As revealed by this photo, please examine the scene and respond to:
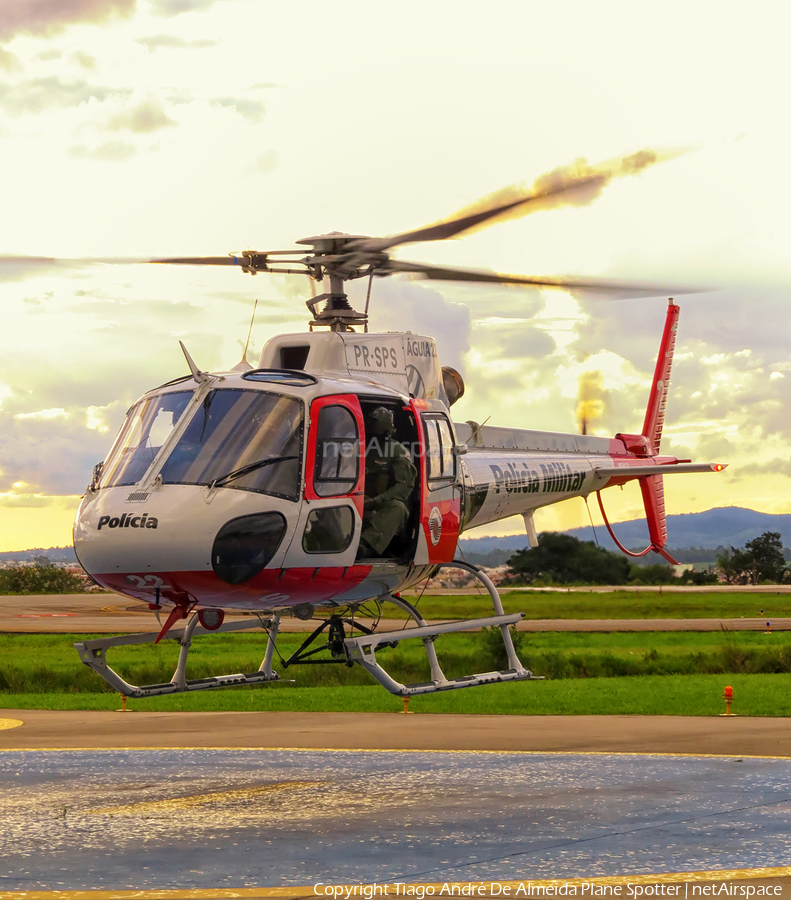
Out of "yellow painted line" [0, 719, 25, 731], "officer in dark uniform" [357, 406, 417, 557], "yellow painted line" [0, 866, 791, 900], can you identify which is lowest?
"yellow painted line" [0, 719, 25, 731]

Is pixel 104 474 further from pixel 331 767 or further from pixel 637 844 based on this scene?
pixel 331 767

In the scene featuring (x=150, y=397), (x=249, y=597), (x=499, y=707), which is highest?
(x=150, y=397)

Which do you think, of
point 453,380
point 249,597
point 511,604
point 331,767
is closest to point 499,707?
point 331,767

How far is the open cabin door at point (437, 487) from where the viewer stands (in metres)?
17.2

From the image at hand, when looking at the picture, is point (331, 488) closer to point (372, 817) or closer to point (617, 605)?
point (372, 817)

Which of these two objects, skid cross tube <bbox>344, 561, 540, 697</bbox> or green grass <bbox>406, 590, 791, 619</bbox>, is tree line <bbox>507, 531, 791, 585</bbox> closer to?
green grass <bbox>406, 590, 791, 619</bbox>

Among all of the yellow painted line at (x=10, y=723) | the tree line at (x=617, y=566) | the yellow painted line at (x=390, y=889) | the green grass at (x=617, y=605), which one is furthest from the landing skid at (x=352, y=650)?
the tree line at (x=617, y=566)

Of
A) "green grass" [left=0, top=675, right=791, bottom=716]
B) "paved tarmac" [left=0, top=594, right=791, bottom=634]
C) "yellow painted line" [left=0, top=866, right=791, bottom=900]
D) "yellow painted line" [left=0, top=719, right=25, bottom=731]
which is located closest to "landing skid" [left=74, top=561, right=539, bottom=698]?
"yellow painted line" [left=0, top=866, right=791, bottom=900]

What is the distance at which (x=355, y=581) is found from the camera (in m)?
16.6

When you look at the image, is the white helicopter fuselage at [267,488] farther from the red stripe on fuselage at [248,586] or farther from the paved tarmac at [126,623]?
the paved tarmac at [126,623]

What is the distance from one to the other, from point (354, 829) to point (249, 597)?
460 cm

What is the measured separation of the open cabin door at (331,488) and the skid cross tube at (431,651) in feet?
3.82

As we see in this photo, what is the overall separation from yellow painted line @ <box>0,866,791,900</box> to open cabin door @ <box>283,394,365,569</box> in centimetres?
388

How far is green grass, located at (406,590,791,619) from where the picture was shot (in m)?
76.6
